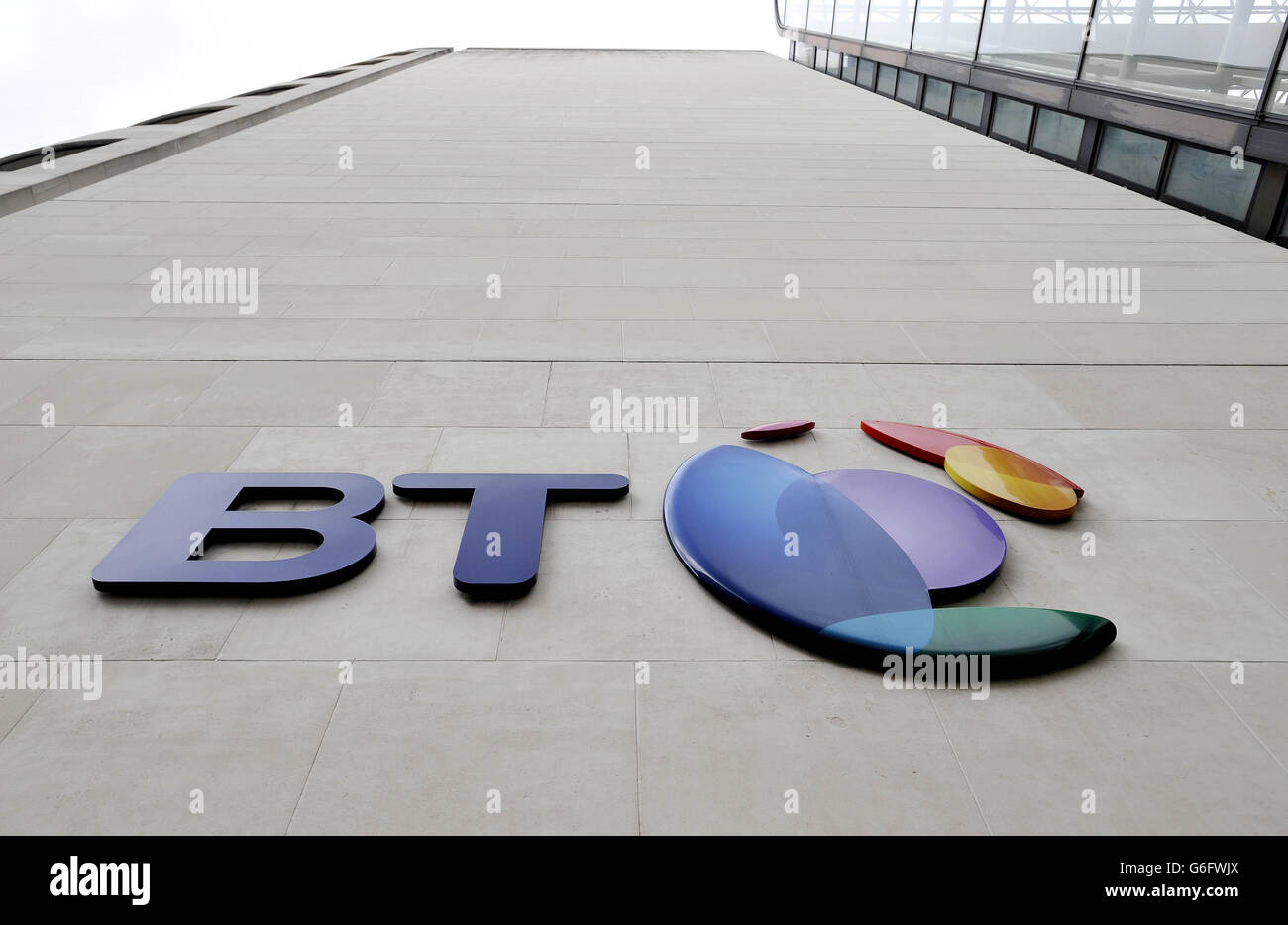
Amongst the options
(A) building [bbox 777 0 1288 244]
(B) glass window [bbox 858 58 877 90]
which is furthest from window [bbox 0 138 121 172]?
(B) glass window [bbox 858 58 877 90]

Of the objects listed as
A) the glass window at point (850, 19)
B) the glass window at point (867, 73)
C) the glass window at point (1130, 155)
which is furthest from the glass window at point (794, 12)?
the glass window at point (1130, 155)

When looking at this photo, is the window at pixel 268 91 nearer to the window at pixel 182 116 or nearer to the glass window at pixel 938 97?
the window at pixel 182 116

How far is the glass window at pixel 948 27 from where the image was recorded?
22.3m

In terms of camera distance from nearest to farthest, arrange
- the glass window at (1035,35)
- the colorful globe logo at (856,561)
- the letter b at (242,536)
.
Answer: the colorful globe logo at (856,561) → the letter b at (242,536) → the glass window at (1035,35)

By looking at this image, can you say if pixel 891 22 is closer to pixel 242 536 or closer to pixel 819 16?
pixel 819 16

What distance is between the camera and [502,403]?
7.50 m

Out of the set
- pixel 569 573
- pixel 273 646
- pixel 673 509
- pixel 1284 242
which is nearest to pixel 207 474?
pixel 273 646

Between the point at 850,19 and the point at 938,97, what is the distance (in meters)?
11.7

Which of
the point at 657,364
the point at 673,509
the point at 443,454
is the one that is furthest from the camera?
the point at 657,364

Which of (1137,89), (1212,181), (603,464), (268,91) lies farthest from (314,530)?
(268,91)

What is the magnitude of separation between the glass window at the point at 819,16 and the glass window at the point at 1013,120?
20.0 meters

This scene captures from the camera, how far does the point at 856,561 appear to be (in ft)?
17.2
